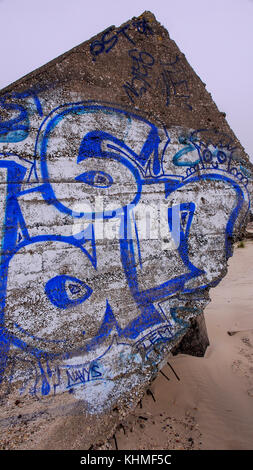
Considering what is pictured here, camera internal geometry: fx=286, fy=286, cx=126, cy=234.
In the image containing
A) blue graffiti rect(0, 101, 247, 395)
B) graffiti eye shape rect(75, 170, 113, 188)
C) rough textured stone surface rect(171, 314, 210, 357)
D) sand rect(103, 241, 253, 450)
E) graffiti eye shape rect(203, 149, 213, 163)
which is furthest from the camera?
rough textured stone surface rect(171, 314, 210, 357)

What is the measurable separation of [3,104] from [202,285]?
217cm

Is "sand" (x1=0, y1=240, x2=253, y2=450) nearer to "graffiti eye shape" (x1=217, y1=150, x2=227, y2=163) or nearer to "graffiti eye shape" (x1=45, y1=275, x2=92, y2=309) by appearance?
"graffiti eye shape" (x1=45, y1=275, x2=92, y2=309)

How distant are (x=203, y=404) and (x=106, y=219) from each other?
6.67ft

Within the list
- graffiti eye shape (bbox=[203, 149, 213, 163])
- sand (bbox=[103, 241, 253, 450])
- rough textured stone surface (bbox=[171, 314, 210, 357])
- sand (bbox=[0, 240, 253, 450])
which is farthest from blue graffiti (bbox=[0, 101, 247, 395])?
rough textured stone surface (bbox=[171, 314, 210, 357])

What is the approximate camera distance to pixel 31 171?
2.14m

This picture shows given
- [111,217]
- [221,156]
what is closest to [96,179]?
[111,217]

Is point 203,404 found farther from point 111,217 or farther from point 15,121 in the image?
point 15,121

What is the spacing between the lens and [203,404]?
9.06 feet

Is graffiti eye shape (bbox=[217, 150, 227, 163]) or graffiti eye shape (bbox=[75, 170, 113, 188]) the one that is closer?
graffiti eye shape (bbox=[75, 170, 113, 188])

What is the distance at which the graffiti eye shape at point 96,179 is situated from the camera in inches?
89.1

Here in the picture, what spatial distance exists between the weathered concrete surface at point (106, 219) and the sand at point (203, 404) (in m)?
0.51

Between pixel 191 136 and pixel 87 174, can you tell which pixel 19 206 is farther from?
pixel 191 136

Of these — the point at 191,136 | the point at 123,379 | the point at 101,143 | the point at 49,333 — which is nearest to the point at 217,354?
Result: the point at 123,379

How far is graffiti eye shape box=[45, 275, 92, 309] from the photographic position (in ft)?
7.10
